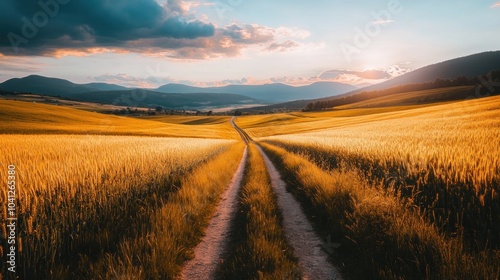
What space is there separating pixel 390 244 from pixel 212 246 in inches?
149

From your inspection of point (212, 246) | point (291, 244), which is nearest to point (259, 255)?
point (291, 244)

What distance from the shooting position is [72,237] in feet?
16.5

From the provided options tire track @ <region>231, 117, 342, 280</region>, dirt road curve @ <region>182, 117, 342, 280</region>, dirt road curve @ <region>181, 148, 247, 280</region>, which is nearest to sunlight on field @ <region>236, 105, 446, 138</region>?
tire track @ <region>231, 117, 342, 280</region>

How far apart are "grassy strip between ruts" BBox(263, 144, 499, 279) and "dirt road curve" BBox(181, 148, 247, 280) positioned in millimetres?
2584

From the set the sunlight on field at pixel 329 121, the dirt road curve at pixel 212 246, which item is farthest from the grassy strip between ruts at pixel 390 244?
the sunlight on field at pixel 329 121

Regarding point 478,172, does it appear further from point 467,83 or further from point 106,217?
point 467,83

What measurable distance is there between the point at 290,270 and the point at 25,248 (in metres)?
4.40

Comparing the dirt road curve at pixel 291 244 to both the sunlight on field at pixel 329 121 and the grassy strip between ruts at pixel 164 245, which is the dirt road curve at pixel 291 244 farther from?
the sunlight on field at pixel 329 121

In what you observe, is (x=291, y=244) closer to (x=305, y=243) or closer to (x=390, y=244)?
(x=305, y=243)

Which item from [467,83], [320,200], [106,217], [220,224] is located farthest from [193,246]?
[467,83]

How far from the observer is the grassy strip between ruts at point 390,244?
3.90 m

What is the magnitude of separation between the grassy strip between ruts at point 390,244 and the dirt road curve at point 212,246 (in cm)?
258

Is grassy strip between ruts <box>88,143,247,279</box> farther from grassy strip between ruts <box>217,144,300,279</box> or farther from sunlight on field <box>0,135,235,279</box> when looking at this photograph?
grassy strip between ruts <box>217,144,300,279</box>

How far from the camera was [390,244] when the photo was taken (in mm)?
4930
